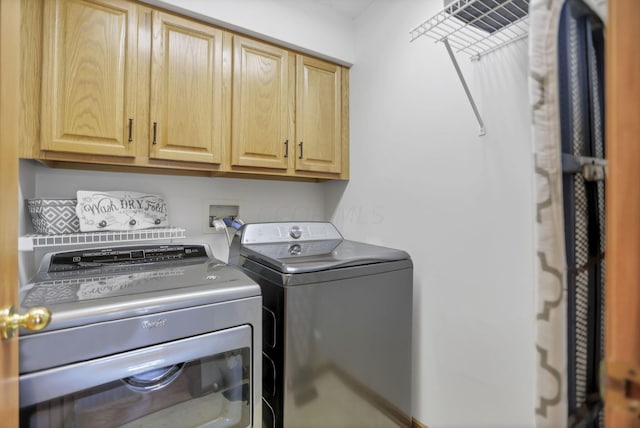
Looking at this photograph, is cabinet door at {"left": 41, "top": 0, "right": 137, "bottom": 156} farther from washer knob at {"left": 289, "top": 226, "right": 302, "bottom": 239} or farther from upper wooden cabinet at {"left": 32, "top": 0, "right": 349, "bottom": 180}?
washer knob at {"left": 289, "top": 226, "right": 302, "bottom": 239}

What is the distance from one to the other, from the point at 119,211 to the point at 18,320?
3.08 feet

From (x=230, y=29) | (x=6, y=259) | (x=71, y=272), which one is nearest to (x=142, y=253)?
(x=71, y=272)

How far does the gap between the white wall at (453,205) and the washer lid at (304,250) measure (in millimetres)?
239

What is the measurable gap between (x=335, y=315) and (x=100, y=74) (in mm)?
1411

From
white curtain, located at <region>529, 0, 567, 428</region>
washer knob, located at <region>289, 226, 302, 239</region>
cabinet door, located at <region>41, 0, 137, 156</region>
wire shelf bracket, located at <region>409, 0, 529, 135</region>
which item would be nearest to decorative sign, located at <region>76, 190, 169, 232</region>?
cabinet door, located at <region>41, 0, 137, 156</region>

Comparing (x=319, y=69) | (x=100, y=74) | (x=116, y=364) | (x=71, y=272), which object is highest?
(x=319, y=69)

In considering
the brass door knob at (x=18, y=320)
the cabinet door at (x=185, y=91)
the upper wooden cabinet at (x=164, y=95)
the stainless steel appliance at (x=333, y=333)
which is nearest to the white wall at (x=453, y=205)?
the stainless steel appliance at (x=333, y=333)

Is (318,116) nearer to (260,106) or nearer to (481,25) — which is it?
(260,106)

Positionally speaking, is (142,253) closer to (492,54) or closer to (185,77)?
(185,77)

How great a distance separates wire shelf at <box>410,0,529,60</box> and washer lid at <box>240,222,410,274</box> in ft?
2.93

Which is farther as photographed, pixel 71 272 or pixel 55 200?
pixel 55 200

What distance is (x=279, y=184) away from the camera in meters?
2.03

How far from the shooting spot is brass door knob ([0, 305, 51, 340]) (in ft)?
1.86

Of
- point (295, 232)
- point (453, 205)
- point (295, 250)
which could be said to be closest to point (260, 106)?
point (295, 232)
